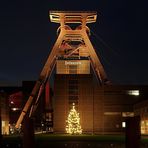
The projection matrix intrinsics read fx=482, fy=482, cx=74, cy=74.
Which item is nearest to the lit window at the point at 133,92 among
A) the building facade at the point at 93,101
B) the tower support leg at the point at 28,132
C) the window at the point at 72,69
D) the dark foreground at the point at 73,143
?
the building facade at the point at 93,101

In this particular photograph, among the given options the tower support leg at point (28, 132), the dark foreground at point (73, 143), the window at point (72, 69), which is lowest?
the dark foreground at point (73, 143)

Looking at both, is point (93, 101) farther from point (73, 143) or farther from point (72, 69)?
point (73, 143)

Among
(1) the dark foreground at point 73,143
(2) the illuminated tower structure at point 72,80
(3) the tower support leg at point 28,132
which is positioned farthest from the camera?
(2) the illuminated tower structure at point 72,80

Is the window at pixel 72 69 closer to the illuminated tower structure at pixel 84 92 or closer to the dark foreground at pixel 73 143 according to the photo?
the illuminated tower structure at pixel 84 92

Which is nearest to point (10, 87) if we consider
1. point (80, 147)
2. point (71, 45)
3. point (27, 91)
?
point (27, 91)

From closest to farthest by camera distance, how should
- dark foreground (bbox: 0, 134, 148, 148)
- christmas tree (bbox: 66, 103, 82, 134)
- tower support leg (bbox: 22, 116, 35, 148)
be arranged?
1. tower support leg (bbox: 22, 116, 35, 148)
2. dark foreground (bbox: 0, 134, 148, 148)
3. christmas tree (bbox: 66, 103, 82, 134)

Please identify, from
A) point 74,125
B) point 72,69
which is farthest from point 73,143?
point 72,69

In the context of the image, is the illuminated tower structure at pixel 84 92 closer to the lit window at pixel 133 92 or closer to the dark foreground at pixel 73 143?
the lit window at pixel 133 92

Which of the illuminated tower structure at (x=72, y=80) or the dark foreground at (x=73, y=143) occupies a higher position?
the illuminated tower structure at (x=72, y=80)

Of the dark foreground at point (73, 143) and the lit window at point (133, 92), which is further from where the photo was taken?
the lit window at point (133, 92)

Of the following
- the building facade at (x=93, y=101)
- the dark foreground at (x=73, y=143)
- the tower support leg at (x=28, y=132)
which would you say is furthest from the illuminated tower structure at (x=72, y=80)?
the tower support leg at (x=28, y=132)

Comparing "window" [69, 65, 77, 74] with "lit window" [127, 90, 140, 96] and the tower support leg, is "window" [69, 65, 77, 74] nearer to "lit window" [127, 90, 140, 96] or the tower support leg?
"lit window" [127, 90, 140, 96]

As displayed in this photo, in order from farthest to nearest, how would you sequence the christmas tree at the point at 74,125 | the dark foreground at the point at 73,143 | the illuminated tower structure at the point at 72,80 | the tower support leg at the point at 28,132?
1. the illuminated tower structure at the point at 72,80
2. the christmas tree at the point at 74,125
3. the dark foreground at the point at 73,143
4. the tower support leg at the point at 28,132

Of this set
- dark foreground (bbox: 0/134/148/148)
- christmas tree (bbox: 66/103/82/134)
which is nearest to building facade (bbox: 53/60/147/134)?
christmas tree (bbox: 66/103/82/134)
